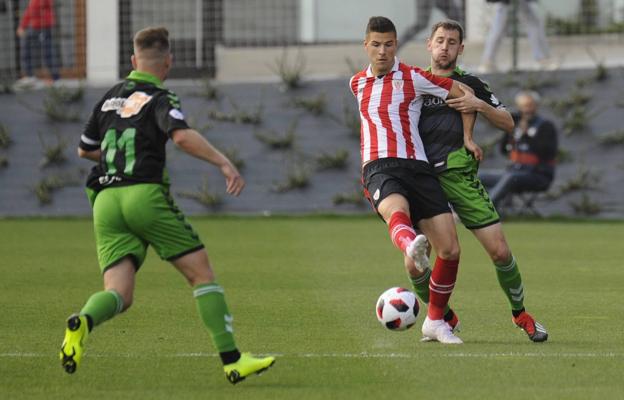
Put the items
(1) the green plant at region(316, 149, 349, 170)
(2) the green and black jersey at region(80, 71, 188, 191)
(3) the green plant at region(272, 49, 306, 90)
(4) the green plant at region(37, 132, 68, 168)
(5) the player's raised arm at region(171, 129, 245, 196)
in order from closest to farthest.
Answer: (5) the player's raised arm at region(171, 129, 245, 196) → (2) the green and black jersey at region(80, 71, 188, 191) → (1) the green plant at region(316, 149, 349, 170) → (4) the green plant at region(37, 132, 68, 168) → (3) the green plant at region(272, 49, 306, 90)

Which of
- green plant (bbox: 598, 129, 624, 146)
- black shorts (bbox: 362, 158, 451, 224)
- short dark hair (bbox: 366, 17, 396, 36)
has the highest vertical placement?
short dark hair (bbox: 366, 17, 396, 36)

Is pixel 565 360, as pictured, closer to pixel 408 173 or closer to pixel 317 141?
pixel 408 173

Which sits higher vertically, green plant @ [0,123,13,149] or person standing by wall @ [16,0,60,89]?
person standing by wall @ [16,0,60,89]

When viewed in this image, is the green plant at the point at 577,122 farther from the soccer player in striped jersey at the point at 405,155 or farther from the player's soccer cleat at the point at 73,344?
the player's soccer cleat at the point at 73,344

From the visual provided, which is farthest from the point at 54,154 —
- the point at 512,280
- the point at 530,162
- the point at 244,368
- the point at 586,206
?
the point at 244,368

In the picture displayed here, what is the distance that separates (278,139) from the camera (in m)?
21.5

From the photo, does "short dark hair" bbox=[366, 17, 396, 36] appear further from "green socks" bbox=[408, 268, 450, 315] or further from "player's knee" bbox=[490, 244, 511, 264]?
"green socks" bbox=[408, 268, 450, 315]

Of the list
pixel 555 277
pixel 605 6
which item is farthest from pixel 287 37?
pixel 555 277

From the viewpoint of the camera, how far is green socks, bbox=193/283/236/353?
6926 mm

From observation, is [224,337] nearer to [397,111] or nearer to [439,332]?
[439,332]

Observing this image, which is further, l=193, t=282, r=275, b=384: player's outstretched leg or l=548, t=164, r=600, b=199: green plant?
l=548, t=164, r=600, b=199: green plant

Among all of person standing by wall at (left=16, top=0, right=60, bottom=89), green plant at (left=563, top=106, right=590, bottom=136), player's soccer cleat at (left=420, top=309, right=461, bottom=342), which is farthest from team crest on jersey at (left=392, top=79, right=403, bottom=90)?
person standing by wall at (left=16, top=0, right=60, bottom=89)

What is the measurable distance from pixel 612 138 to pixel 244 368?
49.6 ft

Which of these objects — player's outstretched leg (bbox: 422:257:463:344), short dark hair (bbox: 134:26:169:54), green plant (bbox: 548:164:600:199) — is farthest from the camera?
green plant (bbox: 548:164:600:199)
